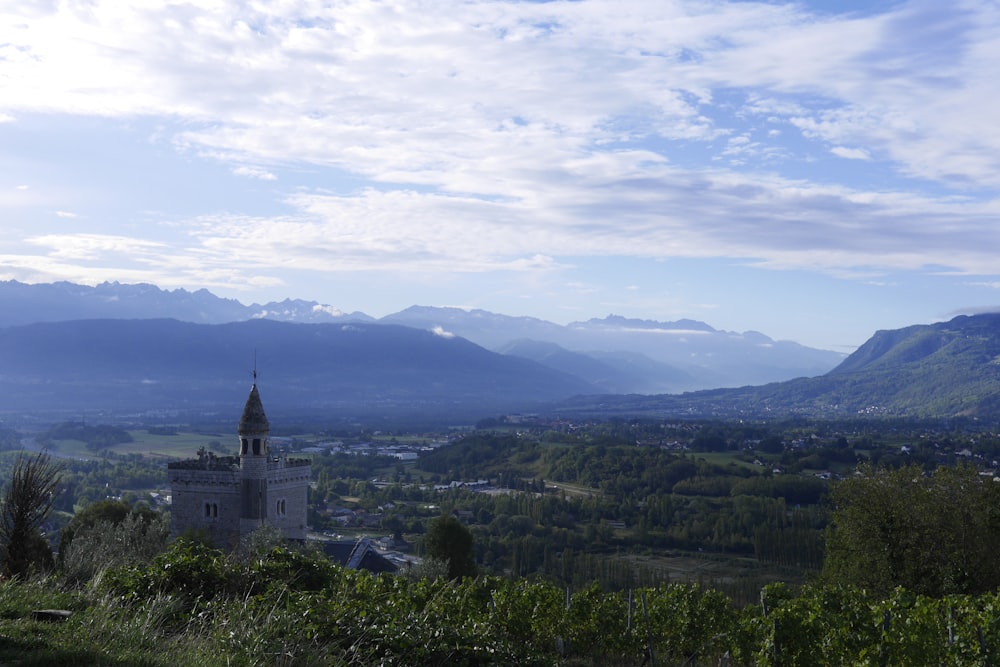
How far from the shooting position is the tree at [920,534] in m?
28.7

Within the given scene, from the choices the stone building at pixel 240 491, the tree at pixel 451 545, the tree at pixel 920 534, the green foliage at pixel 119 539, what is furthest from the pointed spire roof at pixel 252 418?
the tree at pixel 920 534

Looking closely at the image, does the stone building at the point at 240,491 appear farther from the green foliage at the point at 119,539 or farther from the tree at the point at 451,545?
the tree at the point at 451,545

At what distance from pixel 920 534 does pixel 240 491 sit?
3240 cm

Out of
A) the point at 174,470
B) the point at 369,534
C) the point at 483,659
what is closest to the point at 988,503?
the point at 483,659

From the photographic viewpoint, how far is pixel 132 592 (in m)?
14.8

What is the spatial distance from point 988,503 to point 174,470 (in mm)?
37932

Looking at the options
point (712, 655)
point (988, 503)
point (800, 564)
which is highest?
point (988, 503)

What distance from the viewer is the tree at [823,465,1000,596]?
28.7 m

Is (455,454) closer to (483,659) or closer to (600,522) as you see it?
(600,522)

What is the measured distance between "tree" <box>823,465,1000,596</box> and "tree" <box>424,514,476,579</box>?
19.8m

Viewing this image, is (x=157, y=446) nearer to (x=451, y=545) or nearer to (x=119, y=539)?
(x=451, y=545)

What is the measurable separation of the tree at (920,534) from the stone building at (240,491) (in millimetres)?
28117

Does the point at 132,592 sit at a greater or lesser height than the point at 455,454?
greater

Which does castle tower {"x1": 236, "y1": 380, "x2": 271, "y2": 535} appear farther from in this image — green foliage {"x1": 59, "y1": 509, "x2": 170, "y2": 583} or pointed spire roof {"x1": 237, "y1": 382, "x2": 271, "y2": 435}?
green foliage {"x1": 59, "y1": 509, "x2": 170, "y2": 583}
